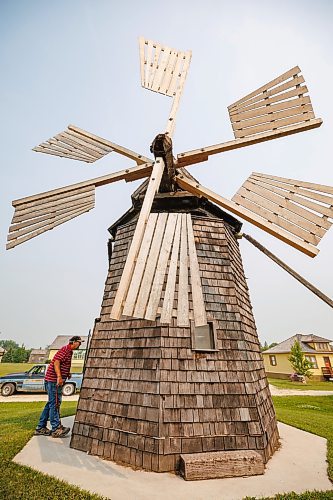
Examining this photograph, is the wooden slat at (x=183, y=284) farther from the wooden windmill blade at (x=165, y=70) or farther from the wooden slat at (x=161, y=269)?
the wooden windmill blade at (x=165, y=70)

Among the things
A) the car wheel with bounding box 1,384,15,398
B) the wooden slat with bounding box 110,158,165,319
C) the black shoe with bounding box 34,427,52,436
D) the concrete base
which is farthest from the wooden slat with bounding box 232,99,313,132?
the car wheel with bounding box 1,384,15,398

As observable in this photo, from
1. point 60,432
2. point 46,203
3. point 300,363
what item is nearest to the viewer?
point 46,203

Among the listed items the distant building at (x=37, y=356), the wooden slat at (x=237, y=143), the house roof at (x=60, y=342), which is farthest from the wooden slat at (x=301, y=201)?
the distant building at (x=37, y=356)

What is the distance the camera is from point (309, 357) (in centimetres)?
2688

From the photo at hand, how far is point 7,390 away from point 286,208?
1570cm

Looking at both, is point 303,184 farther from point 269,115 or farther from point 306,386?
point 306,386

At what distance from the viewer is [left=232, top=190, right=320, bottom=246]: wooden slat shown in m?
3.14

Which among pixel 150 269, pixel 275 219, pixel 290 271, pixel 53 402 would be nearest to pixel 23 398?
pixel 53 402

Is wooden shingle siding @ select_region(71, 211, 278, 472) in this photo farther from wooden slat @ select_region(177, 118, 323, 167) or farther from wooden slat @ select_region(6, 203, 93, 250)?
wooden slat @ select_region(6, 203, 93, 250)

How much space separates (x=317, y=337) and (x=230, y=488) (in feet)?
105

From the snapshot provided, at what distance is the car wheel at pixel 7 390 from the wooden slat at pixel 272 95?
51.4 ft

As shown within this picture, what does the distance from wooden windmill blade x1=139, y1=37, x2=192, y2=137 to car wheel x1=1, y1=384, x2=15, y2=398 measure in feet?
48.7

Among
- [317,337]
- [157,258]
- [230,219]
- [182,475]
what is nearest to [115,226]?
[230,219]

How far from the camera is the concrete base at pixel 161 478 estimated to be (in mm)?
3074
